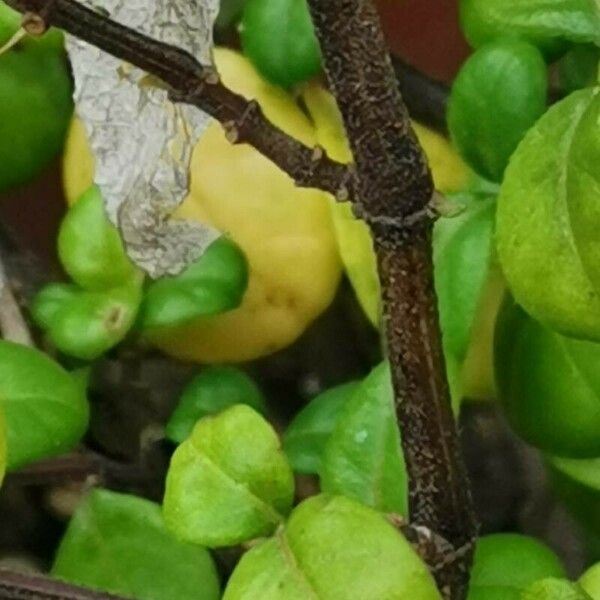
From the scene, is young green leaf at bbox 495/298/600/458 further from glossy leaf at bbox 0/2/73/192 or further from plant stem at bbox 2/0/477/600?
glossy leaf at bbox 0/2/73/192

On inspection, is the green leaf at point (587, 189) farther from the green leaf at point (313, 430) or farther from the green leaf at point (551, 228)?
the green leaf at point (313, 430)

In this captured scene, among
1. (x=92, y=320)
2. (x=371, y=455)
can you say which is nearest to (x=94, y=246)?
(x=92, y=320)

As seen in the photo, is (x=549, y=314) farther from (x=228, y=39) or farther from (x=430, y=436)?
(x=228, y=39)

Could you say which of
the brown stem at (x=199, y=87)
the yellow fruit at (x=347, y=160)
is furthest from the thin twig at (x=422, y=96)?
the brown stem at (x=199, y=87)

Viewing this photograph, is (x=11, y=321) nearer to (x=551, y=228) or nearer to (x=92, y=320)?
(x=92, y=320)

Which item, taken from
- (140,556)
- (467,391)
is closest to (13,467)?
(140,556)

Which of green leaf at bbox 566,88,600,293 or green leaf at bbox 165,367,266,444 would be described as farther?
green leaf at bbox 165,367,266,444

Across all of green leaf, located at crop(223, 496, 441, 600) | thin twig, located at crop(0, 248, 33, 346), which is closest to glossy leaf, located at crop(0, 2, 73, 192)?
thin twig, located at crop(0, 248, 33, 346)
